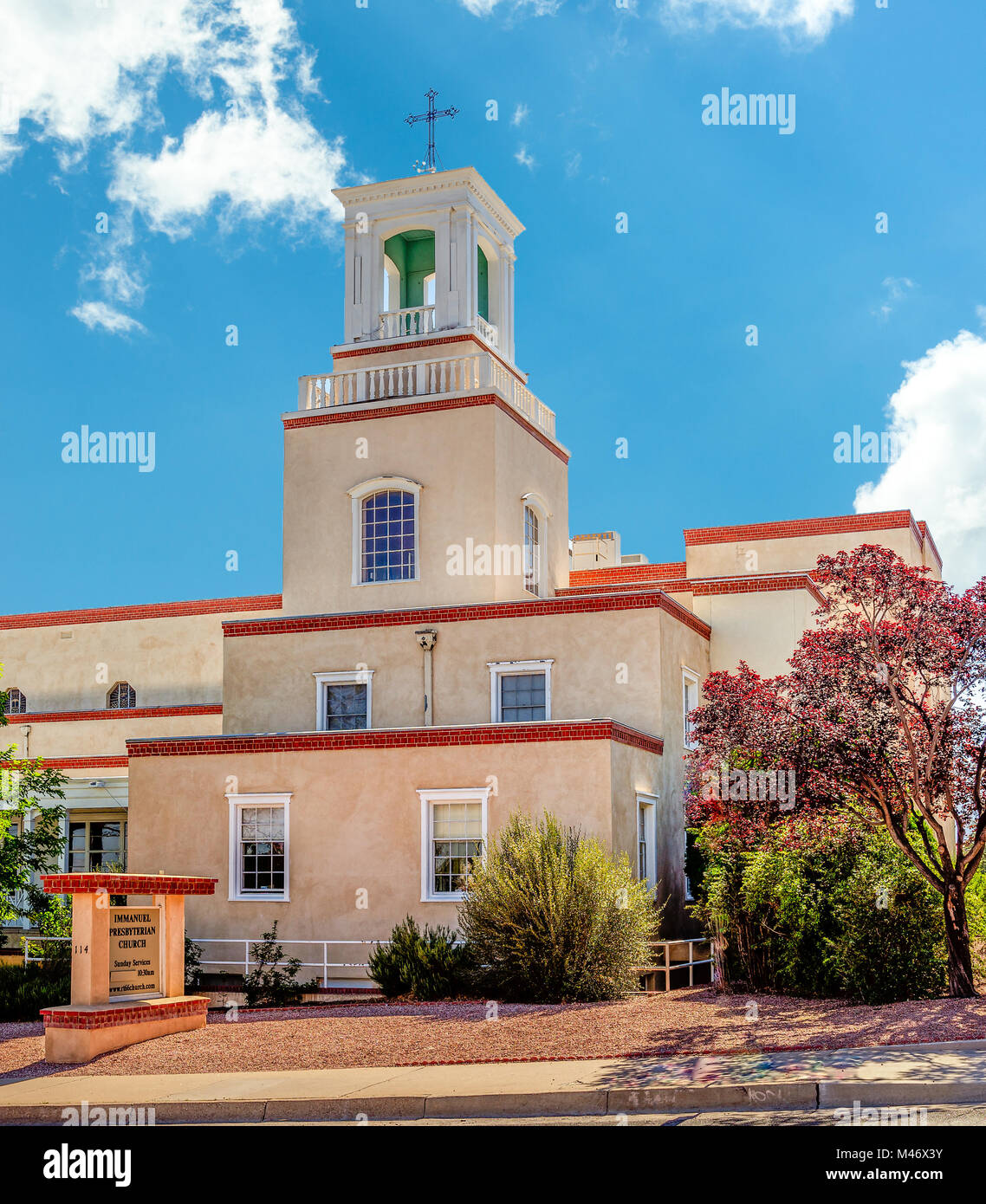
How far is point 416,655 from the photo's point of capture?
2502 centimetres

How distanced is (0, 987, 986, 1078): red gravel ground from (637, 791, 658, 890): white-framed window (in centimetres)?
534

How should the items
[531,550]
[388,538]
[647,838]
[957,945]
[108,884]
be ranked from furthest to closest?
1. [531,550]
2. [388,538]
3. [647,838]
4. [957,945]
5. [108,884]

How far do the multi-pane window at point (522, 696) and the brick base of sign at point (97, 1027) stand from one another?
1006 centimetres

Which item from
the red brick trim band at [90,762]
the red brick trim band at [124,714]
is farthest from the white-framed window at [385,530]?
the red brick trim band at [90,762]

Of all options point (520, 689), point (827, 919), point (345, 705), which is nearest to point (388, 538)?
point (345, 705)

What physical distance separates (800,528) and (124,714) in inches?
716

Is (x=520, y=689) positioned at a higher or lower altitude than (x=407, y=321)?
lower

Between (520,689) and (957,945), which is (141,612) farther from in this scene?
(957,945)

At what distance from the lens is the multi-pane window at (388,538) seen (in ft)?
90.2

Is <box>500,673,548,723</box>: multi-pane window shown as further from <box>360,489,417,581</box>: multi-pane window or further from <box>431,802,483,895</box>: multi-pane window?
<box>360,489,417,581</box>: multi-pane window

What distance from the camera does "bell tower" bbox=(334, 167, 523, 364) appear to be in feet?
95.9

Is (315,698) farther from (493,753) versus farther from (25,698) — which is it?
(25,698)

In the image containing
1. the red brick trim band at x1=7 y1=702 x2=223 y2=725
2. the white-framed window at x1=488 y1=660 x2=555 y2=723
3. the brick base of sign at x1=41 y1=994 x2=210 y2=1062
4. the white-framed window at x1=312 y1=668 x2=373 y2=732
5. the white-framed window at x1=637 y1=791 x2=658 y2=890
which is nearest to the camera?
the brick base of sign at x1=41 y1=994 x2=210 y2=1062

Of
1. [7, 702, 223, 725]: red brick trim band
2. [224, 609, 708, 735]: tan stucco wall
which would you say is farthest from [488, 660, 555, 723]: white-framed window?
[7, 702, 223, 725]: red brick trim band
